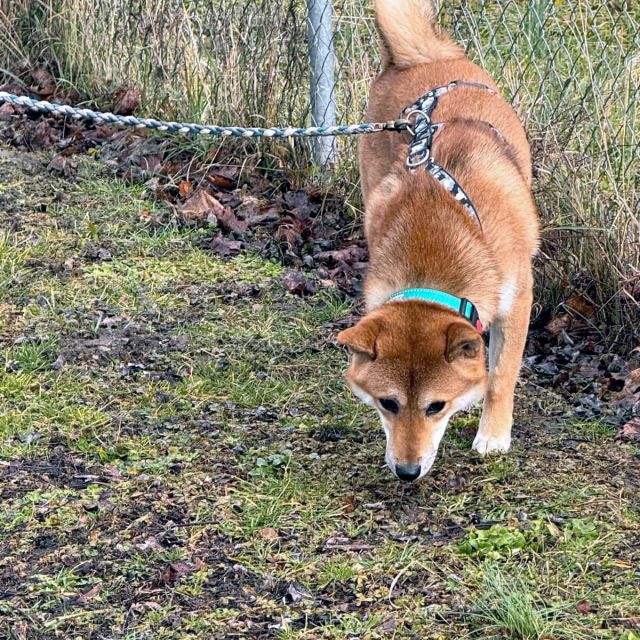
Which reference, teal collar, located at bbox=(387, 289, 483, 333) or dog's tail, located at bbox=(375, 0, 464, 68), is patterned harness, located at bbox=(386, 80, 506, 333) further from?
dog's tail, located at bbox=(375, 0, 464, 68)

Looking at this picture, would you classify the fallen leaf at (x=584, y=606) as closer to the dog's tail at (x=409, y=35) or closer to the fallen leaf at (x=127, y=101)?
the dog's tail at (x=409, y=35)

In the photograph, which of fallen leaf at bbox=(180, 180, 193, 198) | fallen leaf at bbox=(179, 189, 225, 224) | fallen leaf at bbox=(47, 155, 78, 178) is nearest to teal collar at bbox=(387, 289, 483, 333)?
fallen leaf at bbox=(179, 189, 225, 224)

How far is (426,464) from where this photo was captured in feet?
11.5

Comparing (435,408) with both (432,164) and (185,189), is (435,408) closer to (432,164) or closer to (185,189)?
(432,164)

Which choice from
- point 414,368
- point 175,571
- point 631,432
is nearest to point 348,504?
point 414,368

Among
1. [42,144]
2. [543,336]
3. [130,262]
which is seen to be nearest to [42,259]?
[130,262]

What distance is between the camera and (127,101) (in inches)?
276

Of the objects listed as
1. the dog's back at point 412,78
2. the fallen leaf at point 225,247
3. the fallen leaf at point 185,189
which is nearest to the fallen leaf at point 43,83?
the fallen leaf at point 185,189

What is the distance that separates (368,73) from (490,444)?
304 centimetres

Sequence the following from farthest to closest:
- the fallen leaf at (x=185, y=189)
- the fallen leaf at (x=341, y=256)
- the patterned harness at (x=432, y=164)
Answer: the fallen leaf at (x=185, y=189) → the fallen leaf at (x=341, y=256) → the patterned harness at (x=432, y=164)

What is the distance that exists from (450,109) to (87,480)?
222 cm

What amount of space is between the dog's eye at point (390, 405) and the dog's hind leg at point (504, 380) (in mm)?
603

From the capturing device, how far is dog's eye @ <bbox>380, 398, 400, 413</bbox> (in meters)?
3.51

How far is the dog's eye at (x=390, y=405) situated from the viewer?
351 cm
